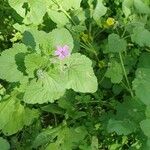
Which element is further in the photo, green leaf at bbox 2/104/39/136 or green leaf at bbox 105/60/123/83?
green leaf at bbox 2/104/39/136

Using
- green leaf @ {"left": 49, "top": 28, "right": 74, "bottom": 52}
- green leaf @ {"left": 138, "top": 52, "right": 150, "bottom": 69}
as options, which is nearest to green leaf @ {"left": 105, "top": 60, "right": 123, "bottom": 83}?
green leaf @ {"left": 138, "top": 52, "right": 150, "bottom": 69}

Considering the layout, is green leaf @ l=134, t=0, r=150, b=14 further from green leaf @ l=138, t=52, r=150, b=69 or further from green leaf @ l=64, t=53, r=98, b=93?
green leaf @ l=64, t=53, r=98, b=93

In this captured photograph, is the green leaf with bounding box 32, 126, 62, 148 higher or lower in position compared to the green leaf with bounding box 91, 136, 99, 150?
higher

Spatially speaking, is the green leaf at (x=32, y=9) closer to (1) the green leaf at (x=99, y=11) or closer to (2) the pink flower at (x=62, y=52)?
(1) the green leaf at (x=99, y=11)

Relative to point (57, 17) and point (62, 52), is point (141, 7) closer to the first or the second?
point (57, 17)

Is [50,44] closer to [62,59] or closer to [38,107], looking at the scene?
[62,59]

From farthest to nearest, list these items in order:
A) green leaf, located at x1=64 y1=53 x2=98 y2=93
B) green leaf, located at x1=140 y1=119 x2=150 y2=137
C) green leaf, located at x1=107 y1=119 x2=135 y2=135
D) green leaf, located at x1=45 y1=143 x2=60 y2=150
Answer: green leaf, located at x1=45 y1=143 x2=60 y2=150 < green leaf, located at x1=64 y1=53 x2=98 y2=93 < green leaf, located at x1=107 y1=119 x2=135 y2=135 < green leaf, located at x1=140 y1=119 x2=150 y2=137

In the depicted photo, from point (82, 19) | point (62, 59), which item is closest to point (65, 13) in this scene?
point (82, 19)
